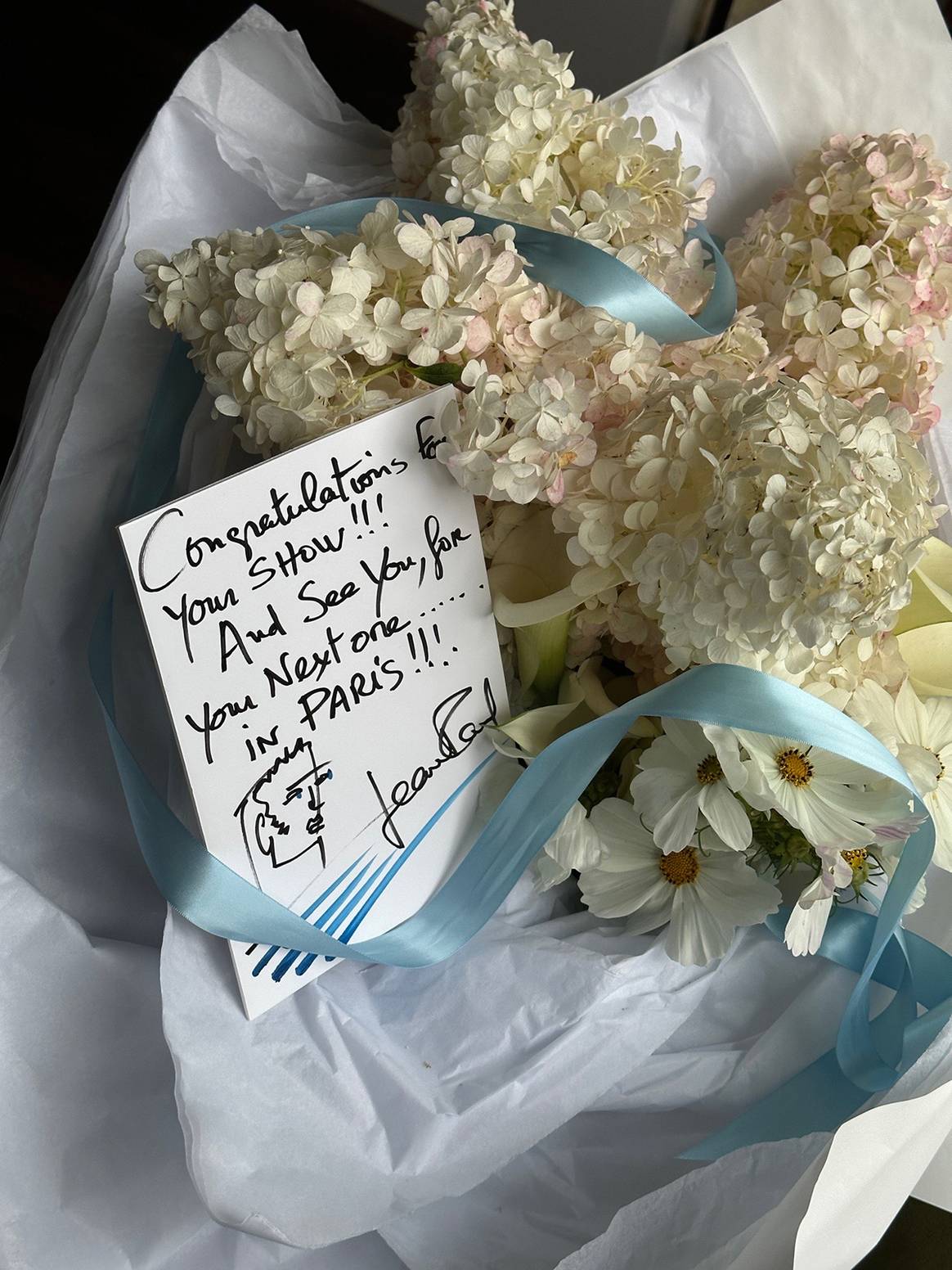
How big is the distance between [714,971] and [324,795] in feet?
0.78

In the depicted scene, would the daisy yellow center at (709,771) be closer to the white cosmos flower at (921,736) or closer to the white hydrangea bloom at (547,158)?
the white cosmos flower at (921,736)

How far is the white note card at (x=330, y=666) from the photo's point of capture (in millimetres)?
490

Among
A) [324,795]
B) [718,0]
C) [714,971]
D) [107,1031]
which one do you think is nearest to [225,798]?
[324,795]

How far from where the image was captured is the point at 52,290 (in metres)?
1.32

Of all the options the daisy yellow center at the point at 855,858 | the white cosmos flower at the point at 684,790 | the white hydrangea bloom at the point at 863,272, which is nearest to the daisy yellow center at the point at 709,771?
the white cosmos flower at the point at 684,790

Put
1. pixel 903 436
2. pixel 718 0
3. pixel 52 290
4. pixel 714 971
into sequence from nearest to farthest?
pixel 903 436 < pixel 714 971 < pixel 718 0 < pixel 52 290

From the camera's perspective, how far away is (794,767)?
51 centimetres

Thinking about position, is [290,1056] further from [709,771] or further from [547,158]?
[547,158]

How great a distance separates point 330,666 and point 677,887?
0.21 m

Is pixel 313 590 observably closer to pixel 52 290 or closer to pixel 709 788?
pixel 709 788

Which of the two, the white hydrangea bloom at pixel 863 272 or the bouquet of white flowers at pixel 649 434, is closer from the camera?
the bouquet of white flowers at pixel 649 434

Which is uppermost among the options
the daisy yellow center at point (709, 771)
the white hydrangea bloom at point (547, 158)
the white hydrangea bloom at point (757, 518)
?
the white hydrangea bloom at point (547, 158)

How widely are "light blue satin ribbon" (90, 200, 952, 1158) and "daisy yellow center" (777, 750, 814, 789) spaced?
2cm

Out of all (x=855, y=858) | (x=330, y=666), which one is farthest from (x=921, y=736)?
(x=330, y=666)
